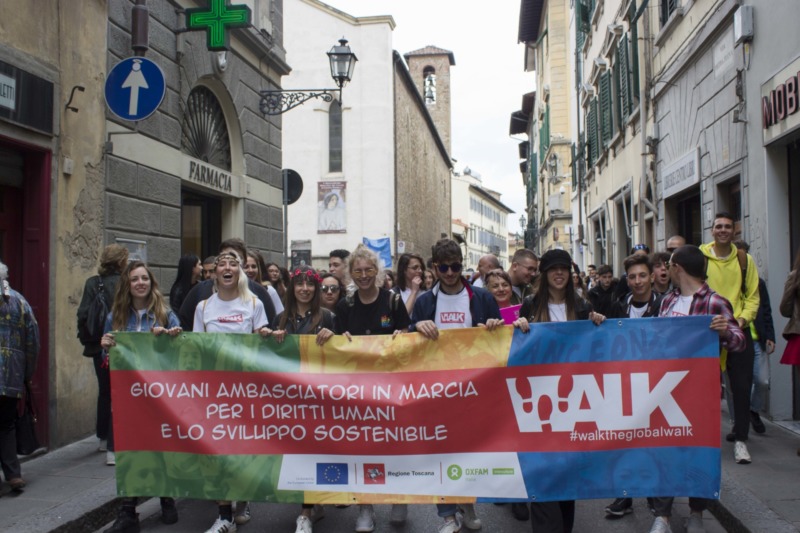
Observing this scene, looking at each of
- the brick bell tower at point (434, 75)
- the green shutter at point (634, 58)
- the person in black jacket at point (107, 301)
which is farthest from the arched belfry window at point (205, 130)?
the brick bell tower at point (434, 75)

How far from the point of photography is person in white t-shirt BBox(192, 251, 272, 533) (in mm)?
5734

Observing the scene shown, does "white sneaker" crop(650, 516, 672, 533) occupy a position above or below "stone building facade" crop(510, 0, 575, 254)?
below

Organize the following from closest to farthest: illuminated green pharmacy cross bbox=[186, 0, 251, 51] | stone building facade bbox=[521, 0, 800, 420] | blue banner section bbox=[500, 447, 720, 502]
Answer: blue banner section bbox=[500, 447, 720, 502]
stone building facade bbox=[521, 0, 800, 420]
illuminated green pharmacy cross bbox=[186, 0, 251, 51]

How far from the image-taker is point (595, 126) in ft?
71.8

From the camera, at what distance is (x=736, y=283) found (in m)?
7.21

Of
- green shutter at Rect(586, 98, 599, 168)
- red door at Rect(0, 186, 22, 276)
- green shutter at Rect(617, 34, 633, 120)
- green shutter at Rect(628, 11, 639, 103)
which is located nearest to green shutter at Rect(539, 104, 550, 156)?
green shutter at Rect(586, 98, 599, 168)

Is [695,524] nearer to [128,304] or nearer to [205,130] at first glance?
[128,304]

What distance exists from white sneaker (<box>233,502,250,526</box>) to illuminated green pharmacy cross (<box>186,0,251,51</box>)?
21.4ft

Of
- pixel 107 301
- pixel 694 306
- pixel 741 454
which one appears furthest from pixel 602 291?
pixel 107 301

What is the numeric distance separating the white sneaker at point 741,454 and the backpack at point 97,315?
5.19 m

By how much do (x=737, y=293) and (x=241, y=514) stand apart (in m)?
4.51

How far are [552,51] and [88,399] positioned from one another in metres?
28.3

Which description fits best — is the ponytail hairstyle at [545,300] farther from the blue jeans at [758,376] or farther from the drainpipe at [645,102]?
the drainpipe at [645,102]

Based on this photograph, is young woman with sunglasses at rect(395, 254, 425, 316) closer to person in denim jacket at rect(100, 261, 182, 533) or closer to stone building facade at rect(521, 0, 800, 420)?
person in denim jacket at rect(100, 261, 182, 533)
